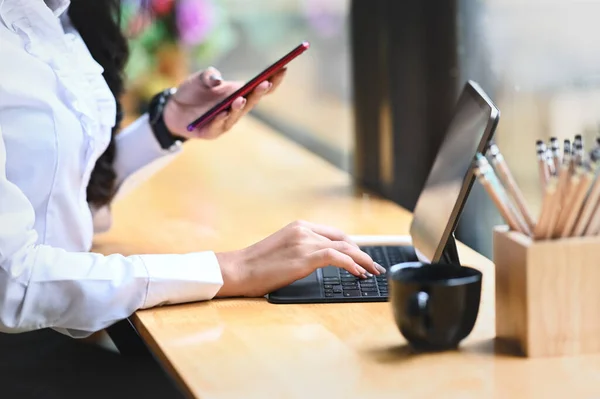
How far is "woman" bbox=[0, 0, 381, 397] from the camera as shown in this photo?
1082 millimetres

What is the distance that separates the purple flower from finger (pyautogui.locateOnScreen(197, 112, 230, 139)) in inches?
63.1

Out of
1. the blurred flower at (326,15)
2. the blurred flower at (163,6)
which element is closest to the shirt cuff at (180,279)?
the blurred flower at (326,15)

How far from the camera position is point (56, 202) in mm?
1284

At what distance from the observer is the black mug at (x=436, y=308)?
2.94 feet

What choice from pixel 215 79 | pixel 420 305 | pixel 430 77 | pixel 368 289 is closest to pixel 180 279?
pixel 368 289

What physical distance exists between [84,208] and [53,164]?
0.48 ft

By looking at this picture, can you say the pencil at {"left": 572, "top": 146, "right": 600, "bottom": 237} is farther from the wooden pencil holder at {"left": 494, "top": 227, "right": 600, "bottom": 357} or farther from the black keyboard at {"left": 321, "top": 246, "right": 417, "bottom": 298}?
the black keyboard at {"left": 321, "top": 246, "right": 417, "bottom": 298}

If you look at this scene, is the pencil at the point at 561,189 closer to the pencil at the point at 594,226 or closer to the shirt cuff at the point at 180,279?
the pencil at the point at 594,226

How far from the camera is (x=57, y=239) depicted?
1308 millimetres

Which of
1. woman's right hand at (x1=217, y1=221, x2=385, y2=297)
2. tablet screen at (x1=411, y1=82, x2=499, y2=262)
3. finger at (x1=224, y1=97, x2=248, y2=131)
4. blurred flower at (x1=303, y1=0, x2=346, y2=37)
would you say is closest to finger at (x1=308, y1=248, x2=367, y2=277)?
woman's right hand at (x1=217, y1=221, x2=385, y2=297)

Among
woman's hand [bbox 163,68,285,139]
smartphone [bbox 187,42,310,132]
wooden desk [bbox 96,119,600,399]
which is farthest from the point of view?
woman's hand [bbox 163,68,285,139]

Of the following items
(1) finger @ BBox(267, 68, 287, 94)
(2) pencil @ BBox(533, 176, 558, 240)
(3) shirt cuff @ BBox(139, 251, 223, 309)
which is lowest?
(3) shirt cuff @ BBox(139, 251, 223, 309)

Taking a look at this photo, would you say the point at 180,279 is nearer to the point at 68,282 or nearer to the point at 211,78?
the point at 68,282

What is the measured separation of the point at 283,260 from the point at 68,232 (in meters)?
0.37
